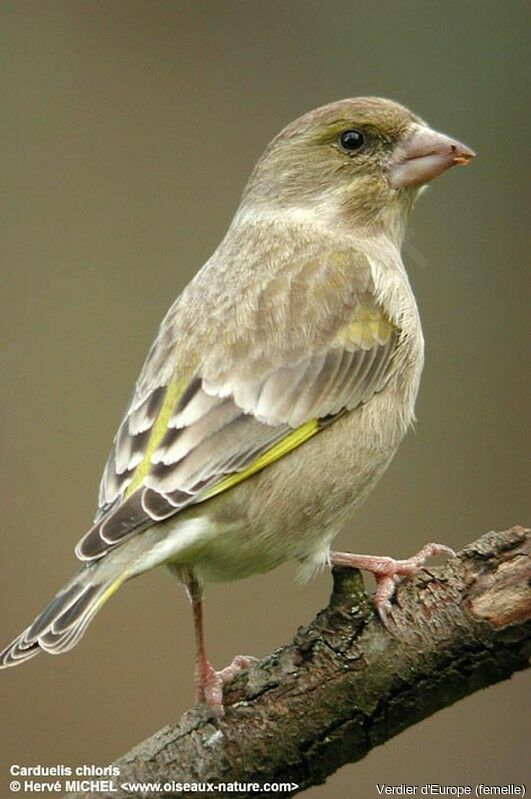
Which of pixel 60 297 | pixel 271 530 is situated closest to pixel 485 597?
pixel 271 530

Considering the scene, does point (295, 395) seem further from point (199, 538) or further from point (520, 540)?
point (520, 540)

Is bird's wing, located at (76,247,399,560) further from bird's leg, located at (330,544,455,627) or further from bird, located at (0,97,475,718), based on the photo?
bird's leg, located at (330,544,455,627)

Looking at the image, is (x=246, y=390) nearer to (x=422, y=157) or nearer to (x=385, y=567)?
(x=385, y=567)

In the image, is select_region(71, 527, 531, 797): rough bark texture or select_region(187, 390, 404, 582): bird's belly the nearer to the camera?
select_region(71, 527, 531, 797): rough bark texture

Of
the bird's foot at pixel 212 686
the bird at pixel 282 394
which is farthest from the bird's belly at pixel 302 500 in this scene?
the bird's foot at pixel 212 686

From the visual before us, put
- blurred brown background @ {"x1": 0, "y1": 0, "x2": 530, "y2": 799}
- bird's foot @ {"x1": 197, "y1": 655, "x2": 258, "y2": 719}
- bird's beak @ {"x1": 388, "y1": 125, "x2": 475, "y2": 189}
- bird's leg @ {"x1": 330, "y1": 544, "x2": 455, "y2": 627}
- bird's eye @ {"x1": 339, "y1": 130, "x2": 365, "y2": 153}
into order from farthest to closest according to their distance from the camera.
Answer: blurred brown background @ {"x1": 0, "y1": 0, "x2": 530, "y2": 799}, bird's eye @ {"x1": 339, "y1": 130, "x2": 365, "y2": 153}, bird's beak @ {"x1": 388, "y1": 125, "x2": 475, "y2": 189}, bird's foot @ {"x1": 197, "y1": 655, "x2": 258, "y2": 719}, bird's leg @ {"x1": 330, "y1": 544, "x2": 455, "y2": 627}

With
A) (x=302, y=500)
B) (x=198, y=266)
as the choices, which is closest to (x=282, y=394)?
(x=302, y=500)

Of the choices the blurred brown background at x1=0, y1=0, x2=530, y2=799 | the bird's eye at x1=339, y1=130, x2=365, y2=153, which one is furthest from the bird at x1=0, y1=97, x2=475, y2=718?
the blurred brown background at x1=0, y1=0, x2=530, y2=799
